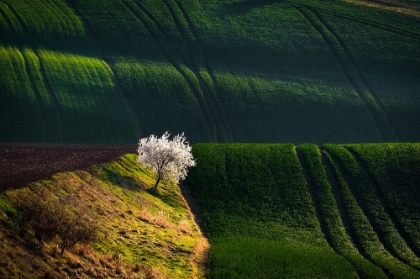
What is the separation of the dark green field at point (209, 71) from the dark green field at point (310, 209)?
1543 cm

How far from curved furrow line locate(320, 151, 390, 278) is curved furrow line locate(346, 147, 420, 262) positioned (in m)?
3.32

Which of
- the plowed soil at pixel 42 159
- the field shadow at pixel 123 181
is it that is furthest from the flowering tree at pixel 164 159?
the plowed soil at pixel 42 159

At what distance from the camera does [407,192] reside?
213ft

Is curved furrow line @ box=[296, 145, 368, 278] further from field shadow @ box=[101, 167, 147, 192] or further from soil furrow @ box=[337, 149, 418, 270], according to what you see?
field shadow @ box=[101, 167, 147, 192]

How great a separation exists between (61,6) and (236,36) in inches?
1520

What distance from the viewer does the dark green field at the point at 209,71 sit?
287 feet

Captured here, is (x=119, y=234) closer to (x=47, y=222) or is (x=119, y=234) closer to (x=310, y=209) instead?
(x=47, y=222)

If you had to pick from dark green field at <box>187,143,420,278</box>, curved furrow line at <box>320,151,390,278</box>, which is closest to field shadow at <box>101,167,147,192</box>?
dark green field at <box>187,143,420,278</box>

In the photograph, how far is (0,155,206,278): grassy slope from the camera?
37.5 meters

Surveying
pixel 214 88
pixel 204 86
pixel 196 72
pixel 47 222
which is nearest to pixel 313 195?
pixel 47 222

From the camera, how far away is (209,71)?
336 ft

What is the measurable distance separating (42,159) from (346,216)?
110 ft

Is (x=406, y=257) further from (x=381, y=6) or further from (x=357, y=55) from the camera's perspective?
(x=381, y=6)

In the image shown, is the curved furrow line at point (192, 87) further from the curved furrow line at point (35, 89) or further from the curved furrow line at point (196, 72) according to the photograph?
the curved furrow line at point (35, 89)
